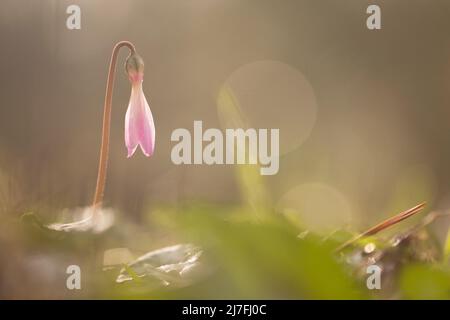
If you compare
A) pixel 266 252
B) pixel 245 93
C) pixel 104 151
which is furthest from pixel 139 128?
pixel 266 252

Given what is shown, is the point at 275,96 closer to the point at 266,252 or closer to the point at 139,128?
the point at 139,128

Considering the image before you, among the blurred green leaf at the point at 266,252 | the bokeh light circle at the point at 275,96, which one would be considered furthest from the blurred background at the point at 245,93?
the blurred green leaf at the point at 266,252

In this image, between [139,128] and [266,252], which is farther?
[139,128]

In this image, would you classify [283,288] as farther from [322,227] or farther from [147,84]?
[147,84]

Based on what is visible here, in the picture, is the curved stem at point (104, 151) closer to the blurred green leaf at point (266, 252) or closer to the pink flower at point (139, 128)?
the pink flower at point (139, 128)

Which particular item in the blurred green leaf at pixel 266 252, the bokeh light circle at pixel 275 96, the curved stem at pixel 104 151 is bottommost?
the blurred green leaf at pixel 266 252

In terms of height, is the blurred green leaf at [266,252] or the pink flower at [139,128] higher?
the pink flower at [139,128]

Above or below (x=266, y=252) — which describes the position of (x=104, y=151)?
above

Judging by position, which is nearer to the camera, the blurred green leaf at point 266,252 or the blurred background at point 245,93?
the blurred green leaf at point 266,252

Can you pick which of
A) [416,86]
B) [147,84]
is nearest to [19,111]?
[147,84]
